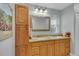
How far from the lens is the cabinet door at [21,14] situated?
5.70ft

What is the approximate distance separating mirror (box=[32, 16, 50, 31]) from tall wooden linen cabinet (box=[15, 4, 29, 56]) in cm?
11

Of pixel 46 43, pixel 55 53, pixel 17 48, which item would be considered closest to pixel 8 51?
pixel 17 48

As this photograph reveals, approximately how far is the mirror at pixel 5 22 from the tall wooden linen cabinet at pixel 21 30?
0.31 ft

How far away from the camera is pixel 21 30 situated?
1779mm

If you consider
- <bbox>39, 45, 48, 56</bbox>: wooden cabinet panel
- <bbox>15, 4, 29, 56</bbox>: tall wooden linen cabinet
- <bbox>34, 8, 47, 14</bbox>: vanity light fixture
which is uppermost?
<bbox>34, 8, 47, 14</bbox>: vanity light fixture

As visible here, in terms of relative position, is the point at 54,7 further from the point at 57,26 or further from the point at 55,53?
the point at 55,53

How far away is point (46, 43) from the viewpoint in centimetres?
181

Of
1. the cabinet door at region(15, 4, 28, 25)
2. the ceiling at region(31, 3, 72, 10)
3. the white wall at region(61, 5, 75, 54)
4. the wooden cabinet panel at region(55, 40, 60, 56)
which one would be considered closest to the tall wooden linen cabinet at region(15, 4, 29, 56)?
the cabinet door at region(15, 4, 28, 25)

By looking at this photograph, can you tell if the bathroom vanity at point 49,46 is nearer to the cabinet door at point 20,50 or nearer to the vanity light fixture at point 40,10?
the cabinet door at point 20,50

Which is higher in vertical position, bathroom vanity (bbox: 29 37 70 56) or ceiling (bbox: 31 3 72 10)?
ceiling (bbox: 31 3 72 10)

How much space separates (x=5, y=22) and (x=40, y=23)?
482 millimetres

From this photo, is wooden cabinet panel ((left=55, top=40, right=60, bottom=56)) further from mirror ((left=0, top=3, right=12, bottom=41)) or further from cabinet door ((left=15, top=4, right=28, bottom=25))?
mirror ((left=0, top=3, right=12, bottom=41))

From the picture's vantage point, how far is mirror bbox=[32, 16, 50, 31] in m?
1.79

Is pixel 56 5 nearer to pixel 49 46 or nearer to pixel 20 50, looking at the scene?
pixel 49 46
